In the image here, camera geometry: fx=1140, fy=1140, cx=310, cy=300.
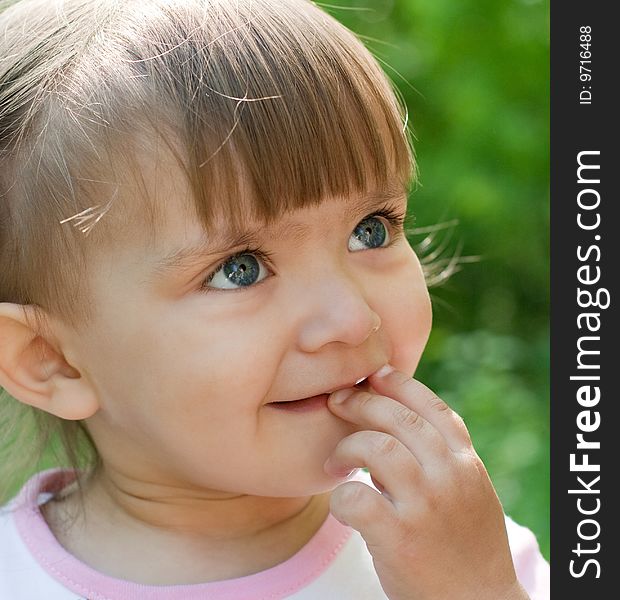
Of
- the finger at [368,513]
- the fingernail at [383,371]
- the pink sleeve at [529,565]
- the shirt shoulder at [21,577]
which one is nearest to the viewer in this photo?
the finger at [368,513]

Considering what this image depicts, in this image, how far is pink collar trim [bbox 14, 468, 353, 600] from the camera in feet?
5.86

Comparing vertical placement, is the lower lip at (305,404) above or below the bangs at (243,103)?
below

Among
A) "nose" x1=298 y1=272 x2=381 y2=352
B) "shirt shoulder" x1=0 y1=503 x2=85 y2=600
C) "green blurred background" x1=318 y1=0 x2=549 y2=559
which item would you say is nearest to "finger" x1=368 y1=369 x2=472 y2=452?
"nose" x1=298 y1=272 x2=381 y2=352

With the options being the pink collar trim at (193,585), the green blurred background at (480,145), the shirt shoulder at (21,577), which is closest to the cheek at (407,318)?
the pink collar trim at (193,585)

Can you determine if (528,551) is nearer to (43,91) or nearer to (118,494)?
(118,494)

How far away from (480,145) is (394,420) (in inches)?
97.2

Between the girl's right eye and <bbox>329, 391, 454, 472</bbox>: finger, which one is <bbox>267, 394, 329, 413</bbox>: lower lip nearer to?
<bbox>329, 391, 454, 472</bbox>: finger

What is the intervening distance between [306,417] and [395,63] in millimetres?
2527

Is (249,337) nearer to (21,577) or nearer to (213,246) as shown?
(213,246)

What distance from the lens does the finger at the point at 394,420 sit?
162 cm

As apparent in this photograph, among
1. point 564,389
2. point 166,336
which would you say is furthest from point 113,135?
point 564,389

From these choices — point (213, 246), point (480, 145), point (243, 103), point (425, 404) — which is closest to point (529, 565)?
point (425, 404)

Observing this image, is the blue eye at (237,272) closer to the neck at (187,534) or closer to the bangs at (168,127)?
the bangs at (168,127)

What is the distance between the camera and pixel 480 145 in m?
3.96
